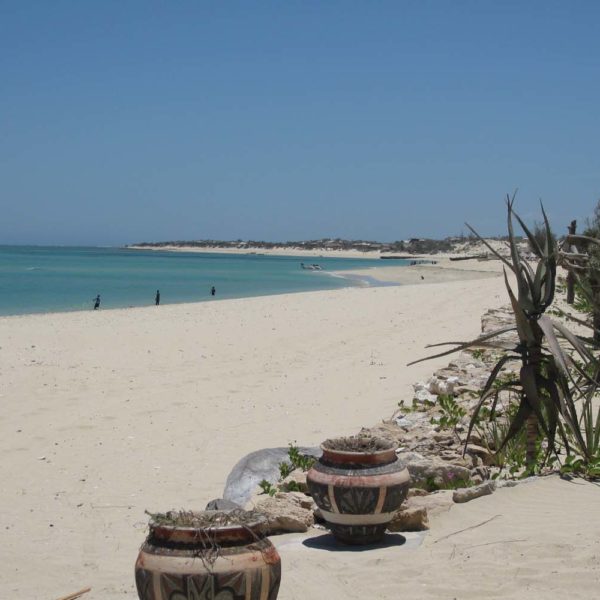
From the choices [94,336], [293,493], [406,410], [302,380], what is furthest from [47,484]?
[94,336]

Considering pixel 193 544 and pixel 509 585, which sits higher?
pixel 193 544

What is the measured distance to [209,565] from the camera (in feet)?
13.8

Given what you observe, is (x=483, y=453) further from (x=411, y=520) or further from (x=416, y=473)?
(x=411, y=520)

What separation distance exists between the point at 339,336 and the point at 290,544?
48.4 feet

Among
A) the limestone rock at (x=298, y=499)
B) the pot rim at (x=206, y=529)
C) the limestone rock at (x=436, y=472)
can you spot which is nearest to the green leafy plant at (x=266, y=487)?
the limestone rock at (x=298, y=499)

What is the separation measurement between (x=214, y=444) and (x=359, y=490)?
489cm

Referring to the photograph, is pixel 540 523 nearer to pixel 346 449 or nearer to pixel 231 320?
pixel 346 449

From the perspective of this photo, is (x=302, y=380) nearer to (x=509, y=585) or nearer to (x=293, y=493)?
(x=293, y=493)

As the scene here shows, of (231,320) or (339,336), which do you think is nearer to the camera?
(339,336)

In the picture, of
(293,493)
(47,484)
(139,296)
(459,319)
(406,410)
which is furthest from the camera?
(139,296)

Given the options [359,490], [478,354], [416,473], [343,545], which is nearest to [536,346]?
[416,473]

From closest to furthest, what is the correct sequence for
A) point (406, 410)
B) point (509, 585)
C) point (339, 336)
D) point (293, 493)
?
point (509, 585) → point (293, 493) → point (406, 410) → point (339, 336)

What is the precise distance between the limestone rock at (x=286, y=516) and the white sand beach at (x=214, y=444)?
0.23 m

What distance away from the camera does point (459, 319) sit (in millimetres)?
24391
